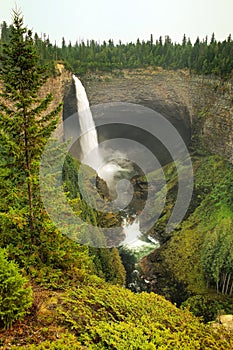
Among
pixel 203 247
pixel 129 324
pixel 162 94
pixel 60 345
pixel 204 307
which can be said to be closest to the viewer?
pixel 60 345

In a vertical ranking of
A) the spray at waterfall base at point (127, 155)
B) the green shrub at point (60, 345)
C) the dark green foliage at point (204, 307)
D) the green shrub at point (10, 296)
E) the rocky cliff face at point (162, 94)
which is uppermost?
the rocky cliff face at point (162, 94)

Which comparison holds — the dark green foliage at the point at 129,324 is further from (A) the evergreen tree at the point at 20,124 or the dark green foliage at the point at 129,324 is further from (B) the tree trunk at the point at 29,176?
(A) the evergreen tree at the point at 20,124

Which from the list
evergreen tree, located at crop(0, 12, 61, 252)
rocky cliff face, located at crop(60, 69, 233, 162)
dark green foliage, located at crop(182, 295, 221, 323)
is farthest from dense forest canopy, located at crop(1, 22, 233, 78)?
evergreen tree, located at crop(0, 12, 61, 252)

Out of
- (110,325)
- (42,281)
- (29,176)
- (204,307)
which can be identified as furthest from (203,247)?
(29,176)

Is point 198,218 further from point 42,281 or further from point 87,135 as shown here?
point 42,281

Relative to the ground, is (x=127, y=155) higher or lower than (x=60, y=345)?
higher

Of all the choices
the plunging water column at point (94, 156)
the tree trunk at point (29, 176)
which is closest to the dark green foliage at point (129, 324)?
the tree trunk at point (29, 176)
